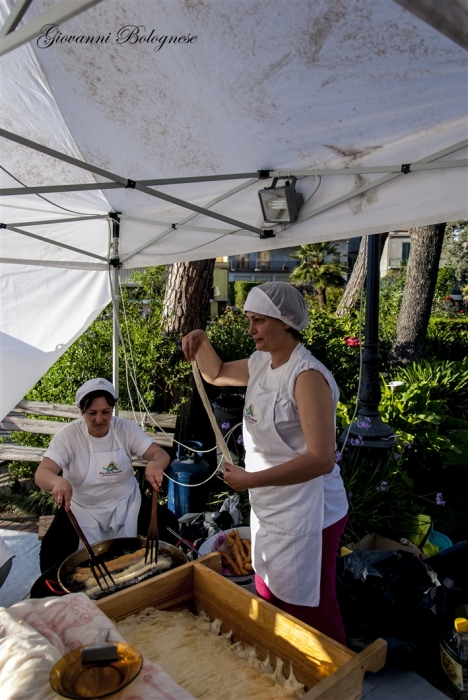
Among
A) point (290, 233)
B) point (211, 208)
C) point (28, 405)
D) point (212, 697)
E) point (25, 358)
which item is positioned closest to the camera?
point (212, 697)

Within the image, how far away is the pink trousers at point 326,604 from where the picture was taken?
2021 mm

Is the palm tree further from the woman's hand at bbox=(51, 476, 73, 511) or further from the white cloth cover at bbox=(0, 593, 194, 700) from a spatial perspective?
the white cloth cover at bbox=(0, 593, 194, 700)

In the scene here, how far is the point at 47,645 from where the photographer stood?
4.01 feet

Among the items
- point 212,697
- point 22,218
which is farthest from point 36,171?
point 212,697

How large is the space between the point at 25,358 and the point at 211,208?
69.5 inches

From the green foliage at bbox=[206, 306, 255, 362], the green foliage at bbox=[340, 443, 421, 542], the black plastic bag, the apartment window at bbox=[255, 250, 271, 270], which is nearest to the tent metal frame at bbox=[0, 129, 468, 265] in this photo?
the black plastic bag

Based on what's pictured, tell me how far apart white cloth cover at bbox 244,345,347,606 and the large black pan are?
1.38ft

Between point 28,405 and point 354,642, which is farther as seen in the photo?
point 28,405

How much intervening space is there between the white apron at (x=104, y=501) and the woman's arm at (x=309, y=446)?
4.30 ft

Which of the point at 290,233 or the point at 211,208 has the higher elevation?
the point at 211,208

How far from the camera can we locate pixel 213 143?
244 cm

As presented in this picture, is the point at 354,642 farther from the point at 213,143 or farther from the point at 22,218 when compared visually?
the point at 22,218

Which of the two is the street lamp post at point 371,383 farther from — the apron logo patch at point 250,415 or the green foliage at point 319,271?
the green foliage at point 319,271

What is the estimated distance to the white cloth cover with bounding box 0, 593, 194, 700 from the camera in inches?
43.2
